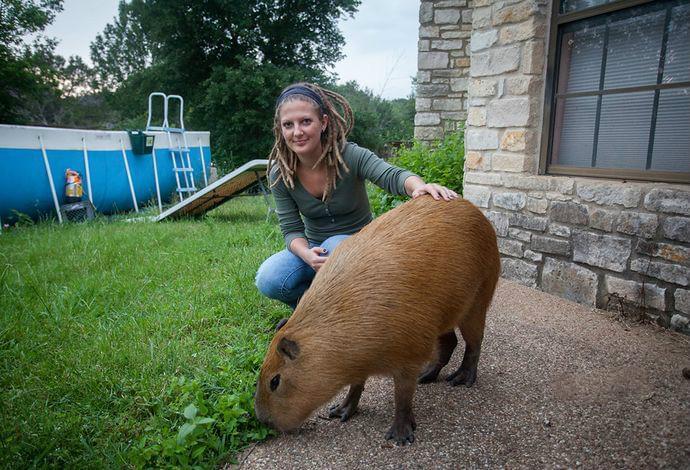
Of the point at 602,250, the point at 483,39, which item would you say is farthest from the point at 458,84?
the point at 602,250

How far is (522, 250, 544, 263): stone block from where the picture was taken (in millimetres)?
4031

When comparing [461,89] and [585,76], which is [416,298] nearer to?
[585,76]

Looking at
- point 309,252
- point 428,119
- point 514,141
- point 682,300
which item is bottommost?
point 682,300

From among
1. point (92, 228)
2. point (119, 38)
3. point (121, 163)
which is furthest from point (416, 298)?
point (119, 38)

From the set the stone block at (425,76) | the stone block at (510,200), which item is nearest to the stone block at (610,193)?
the stone block at (510,200)

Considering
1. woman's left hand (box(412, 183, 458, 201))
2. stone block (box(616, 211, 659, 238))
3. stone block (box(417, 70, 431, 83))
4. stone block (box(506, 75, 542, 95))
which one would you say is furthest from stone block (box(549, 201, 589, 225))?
stone block (box(417, 70, 431, 83))

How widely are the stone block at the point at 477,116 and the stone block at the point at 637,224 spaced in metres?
1.64

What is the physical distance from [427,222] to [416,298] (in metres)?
0.42

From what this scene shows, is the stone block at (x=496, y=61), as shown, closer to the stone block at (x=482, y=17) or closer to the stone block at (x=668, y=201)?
the stone block at (x=482, y=17)

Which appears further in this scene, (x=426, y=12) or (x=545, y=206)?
(x=426, y=12)

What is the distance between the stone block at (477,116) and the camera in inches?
173

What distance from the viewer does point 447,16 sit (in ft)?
25.1

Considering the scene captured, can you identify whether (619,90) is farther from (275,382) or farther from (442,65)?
(442,65)

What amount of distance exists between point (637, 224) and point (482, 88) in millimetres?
1956
